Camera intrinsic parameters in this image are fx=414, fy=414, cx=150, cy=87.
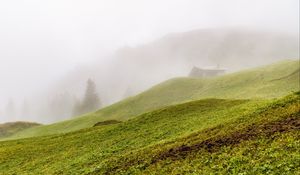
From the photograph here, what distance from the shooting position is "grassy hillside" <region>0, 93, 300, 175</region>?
27203 mm

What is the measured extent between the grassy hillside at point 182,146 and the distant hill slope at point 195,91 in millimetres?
29011

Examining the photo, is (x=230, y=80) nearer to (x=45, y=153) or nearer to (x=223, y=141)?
(x=45, y=153)

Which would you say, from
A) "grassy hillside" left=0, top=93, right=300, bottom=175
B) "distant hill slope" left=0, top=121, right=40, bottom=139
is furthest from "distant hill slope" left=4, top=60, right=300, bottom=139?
"grassy hillside" left=0, top=93, right=300, bottom=175

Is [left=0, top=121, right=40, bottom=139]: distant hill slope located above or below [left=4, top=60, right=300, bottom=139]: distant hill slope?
below

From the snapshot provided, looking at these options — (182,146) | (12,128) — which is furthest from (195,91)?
(182,146)

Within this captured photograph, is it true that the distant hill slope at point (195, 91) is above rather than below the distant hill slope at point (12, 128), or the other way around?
above

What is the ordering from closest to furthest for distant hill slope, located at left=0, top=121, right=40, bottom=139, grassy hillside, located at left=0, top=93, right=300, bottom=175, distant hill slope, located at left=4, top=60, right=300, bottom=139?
1. grassy hillside, located at left=0, top=93, right=300, bottom=175
2. distant hill slope, located at left=4, top=60, right=300, bottom=139
3. distant hill slope, located at left=0, top=121, right=40, bottom=139

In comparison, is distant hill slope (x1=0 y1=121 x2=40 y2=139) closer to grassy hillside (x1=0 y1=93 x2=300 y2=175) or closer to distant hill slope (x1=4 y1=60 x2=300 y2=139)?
distant hill slope (x1=4 y1=60 x2=300 y2=139)

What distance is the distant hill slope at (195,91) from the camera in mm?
85812

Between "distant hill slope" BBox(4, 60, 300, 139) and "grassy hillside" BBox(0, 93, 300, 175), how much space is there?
95.2 feet

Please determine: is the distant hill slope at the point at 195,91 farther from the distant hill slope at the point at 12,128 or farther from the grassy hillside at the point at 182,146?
the grassy hillside at the point at 182,146

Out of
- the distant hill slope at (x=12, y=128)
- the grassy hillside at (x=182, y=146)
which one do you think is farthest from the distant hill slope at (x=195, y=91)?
the grassy hillside at (x=182, y=146)

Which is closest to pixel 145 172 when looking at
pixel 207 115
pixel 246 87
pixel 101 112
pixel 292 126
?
pixel 292 126

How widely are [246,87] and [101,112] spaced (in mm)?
38864
